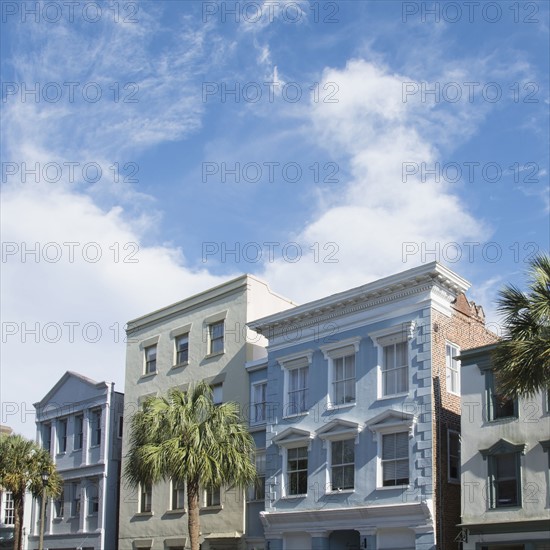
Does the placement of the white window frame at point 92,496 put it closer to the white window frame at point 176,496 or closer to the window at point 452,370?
the white window frame at point 176,496

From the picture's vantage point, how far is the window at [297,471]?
3522 cm

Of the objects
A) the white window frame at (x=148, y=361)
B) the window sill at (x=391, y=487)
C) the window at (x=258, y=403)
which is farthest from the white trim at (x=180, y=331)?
the window sill at (x=391, y=487)

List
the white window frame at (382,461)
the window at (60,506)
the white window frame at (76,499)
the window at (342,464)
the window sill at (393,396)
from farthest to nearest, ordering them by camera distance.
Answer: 1. the window at (60,506)
2. the white window frame at (76,499)
3. the window at (342,464)
4. the window sill at (393,396)
5. the white window frame at (382,461)

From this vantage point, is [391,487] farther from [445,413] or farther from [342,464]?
[445,413]

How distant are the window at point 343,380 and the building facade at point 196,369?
5612 mm

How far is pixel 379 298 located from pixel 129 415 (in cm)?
1723

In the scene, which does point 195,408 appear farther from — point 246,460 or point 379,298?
point 379,298

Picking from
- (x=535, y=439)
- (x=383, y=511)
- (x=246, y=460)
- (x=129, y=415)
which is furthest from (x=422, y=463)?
(x=129, y=415)

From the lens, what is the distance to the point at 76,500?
1917 inches

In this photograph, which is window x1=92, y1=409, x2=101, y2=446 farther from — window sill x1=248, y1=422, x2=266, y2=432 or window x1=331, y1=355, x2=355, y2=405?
window x1=331, y1=355, x2=355, y2=405

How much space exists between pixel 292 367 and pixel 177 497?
9.41m

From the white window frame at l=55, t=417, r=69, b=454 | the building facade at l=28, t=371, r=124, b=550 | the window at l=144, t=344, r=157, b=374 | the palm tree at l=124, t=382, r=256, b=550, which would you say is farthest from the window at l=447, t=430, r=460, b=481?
the white window frame at l=55, t=417, r=69, b=454

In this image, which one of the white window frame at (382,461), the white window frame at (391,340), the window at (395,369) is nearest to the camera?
the white window frame at (382,461)

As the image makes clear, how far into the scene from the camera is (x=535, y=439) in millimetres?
27891
